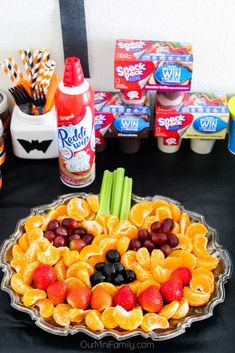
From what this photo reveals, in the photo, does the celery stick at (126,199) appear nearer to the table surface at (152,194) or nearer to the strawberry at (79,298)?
the table surface at (152,194)

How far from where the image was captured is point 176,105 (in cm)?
127

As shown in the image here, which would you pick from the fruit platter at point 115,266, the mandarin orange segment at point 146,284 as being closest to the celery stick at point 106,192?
the fruit platter at point 115,266

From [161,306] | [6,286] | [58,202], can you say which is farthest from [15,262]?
[161,306]

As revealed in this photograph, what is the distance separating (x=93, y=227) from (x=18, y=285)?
19cm

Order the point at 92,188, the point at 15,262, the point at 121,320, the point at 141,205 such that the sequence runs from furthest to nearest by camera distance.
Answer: the point at 92,188 < the point at 141,205 < the point at 15,262 < the point at 121,320

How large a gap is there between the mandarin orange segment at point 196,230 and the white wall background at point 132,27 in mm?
399

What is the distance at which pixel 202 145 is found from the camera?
134cm

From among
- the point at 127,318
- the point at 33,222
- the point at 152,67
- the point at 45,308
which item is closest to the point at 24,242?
the point at 33,222

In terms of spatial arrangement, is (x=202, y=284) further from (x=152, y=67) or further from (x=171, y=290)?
(x=152, y=67)

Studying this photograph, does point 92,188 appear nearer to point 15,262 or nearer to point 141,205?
point 141,205

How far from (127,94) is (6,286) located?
487mm

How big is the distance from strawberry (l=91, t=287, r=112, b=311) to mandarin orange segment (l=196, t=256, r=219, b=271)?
18 cm

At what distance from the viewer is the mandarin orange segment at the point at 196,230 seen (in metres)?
1.11

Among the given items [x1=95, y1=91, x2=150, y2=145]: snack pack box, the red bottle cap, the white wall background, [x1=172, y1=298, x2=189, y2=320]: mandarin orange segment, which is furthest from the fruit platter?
the white wall background
